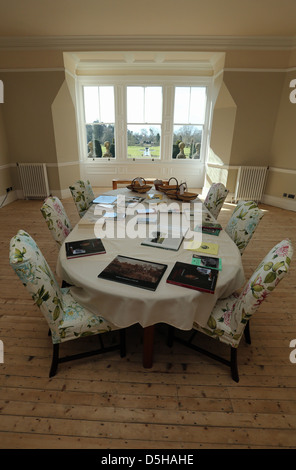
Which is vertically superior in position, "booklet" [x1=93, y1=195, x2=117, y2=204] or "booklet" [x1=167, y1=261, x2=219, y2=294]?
"booklet" [x1=93, y1=195, x2=117, y2=204]

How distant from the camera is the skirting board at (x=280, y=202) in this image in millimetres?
4875

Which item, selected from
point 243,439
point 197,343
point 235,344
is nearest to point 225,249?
point 235,344

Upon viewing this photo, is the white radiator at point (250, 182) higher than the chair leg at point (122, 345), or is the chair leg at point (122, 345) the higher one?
the white radiator at point (250, 182)

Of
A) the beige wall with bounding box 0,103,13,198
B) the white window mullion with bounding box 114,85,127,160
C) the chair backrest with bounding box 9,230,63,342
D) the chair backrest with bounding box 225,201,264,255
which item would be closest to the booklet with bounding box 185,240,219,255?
the chair backrest with bounding box 225,201,264,255

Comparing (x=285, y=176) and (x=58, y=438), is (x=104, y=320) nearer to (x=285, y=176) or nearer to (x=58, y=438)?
(x=58, y=438)

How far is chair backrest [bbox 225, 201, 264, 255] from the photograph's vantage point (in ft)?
6.36

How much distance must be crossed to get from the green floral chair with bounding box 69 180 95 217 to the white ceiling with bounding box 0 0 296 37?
2.59 metres

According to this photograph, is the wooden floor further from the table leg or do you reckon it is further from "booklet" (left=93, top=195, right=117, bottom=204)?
"booklet" (left=93, top=195, right=117, bottom=204)

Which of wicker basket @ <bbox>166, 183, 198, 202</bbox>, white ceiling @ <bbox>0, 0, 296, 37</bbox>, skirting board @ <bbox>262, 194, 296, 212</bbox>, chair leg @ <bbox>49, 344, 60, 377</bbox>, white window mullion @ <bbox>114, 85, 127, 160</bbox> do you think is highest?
white ceiling @ <bbox>0, 0, 296, 37</bbox>

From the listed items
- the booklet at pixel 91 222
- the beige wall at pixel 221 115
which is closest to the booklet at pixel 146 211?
the booklet at pixel 91 222

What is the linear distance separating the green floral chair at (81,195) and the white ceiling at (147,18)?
8.51 ft

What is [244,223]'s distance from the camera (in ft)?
6.56

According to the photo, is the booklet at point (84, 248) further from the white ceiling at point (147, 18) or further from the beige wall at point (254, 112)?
the beige wall at point (254, 112)

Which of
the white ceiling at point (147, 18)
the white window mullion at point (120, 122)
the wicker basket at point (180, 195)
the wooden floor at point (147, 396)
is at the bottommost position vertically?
the wooden floor at point (147, 396)
